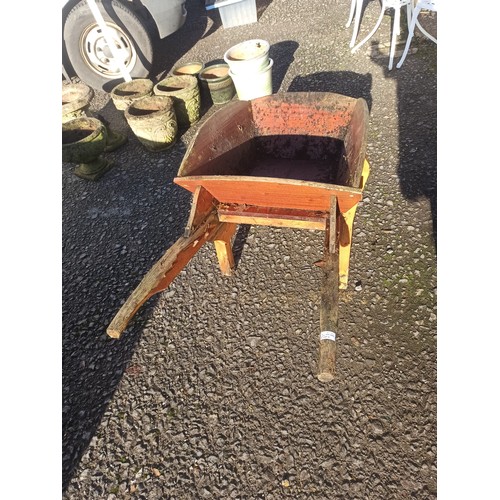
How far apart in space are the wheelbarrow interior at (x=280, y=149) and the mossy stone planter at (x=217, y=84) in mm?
2436

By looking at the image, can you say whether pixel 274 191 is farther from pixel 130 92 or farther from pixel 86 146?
pixel 130 92

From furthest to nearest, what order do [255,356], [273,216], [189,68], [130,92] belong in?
[189,68] → [130,92] → [255,356] → [273,216]

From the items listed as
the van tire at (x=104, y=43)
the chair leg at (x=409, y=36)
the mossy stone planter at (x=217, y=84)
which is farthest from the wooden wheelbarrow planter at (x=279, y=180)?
the van tire at (x=104, y=43)

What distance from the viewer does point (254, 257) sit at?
12.1ft

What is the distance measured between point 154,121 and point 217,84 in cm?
137

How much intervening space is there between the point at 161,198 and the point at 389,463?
11.8 feet

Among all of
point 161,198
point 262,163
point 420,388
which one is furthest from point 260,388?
point 161,198

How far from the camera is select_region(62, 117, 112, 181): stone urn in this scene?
4578 mm

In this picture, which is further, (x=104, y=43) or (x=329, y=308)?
(x=104, y=43)

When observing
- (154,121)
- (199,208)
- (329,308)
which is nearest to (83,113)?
(154,121)

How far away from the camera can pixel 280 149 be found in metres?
3.77

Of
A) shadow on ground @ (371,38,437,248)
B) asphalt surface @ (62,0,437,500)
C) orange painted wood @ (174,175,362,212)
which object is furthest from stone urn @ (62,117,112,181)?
shadow on ground @ (371,38,437,248)

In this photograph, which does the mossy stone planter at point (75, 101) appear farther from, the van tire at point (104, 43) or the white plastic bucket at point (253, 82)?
the white plastic bucket at point (253, 82)

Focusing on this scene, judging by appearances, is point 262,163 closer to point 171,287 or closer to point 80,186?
point 171,287
